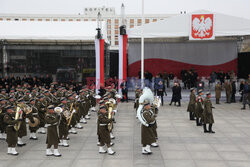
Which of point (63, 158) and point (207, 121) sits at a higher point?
point (207, 121)

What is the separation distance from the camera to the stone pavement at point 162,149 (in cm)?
860

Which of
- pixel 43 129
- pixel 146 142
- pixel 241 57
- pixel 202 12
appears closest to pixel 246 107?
pixel 202 12

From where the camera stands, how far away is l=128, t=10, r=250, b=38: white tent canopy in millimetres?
19375

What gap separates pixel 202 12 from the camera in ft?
64.4

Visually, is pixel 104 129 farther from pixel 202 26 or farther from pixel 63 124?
pixel 202 26

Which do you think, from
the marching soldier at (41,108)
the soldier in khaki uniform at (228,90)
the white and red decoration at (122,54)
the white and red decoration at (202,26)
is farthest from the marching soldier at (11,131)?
the soldier in khaki uniform at (228,90)

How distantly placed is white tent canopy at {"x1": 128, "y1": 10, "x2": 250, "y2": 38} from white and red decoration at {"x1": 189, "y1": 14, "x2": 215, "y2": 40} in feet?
0.95

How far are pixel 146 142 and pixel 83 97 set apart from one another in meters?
6.14

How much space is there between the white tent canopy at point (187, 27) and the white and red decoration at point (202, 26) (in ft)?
0.95

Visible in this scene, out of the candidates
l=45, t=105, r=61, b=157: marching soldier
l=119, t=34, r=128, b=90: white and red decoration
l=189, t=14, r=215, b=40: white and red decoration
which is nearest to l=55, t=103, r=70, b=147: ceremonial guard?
l=45, t=105, r=61, b=157: marching soldier

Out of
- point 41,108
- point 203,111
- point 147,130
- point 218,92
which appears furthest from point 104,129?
point 218,92

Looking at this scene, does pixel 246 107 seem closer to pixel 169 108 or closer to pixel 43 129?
pixel 169 108

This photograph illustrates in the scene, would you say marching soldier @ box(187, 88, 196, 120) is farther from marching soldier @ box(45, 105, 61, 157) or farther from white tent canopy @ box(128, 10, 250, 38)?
marching soldier @ box(45, 105, 61, 157)

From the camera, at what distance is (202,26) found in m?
19.6
